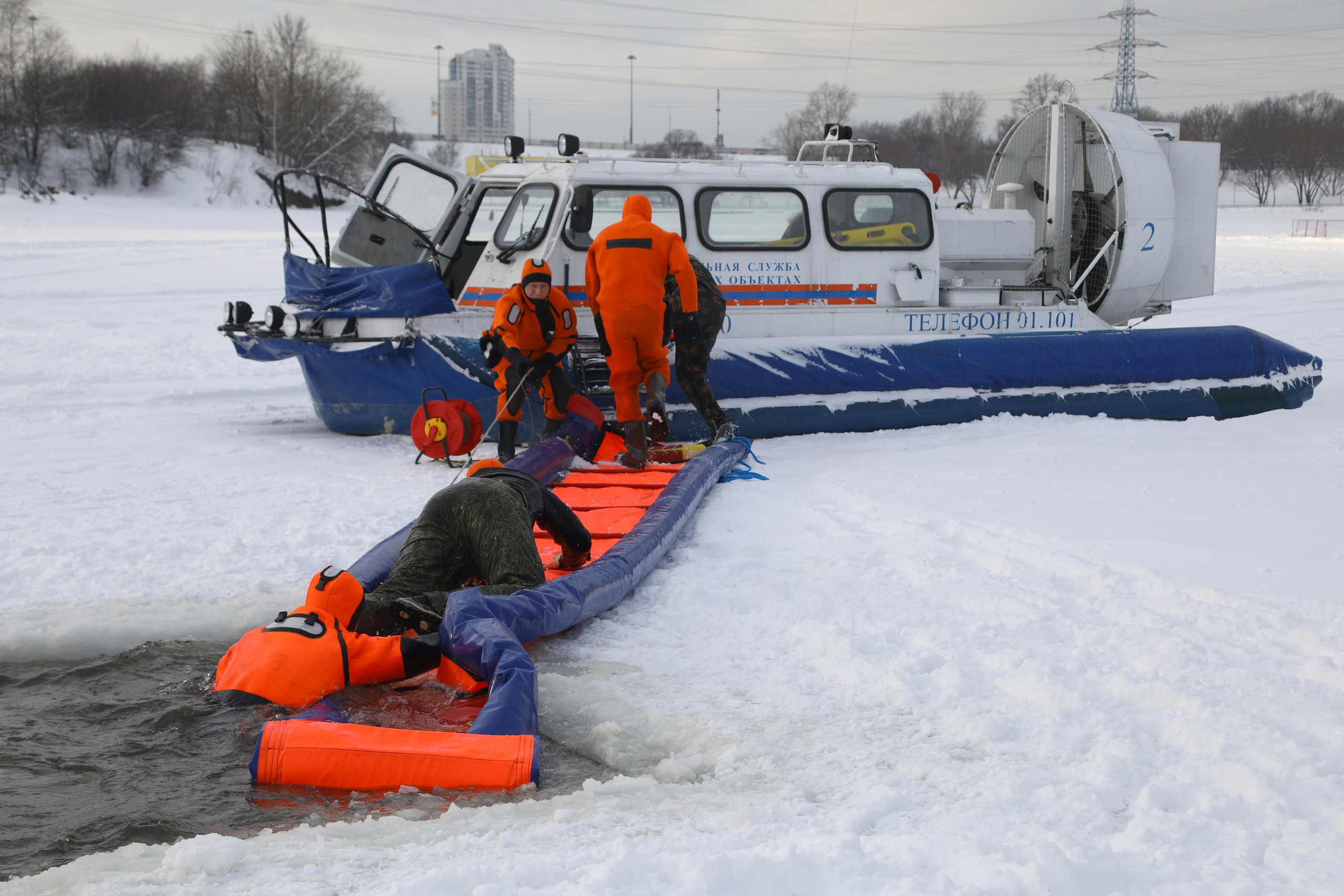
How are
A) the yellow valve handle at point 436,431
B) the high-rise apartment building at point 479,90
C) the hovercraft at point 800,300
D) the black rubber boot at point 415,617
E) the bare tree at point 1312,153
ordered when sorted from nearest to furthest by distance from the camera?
1. the black rubber boot at point 415,617
2. the yellow valve handle at point 436,431
3. the hovercraft at point 800,300
4. the bare tree at point 1312,153
5. the high-rise apartment building at point 479,90

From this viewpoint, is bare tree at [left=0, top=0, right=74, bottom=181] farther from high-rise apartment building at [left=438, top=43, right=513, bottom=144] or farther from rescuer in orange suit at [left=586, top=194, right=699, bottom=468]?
high-rise apartment building at [left=438, top=43, right=513, bottom=144]

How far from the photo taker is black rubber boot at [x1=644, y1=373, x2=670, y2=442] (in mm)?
6488

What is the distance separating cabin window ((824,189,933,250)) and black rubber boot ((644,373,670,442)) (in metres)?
1.83

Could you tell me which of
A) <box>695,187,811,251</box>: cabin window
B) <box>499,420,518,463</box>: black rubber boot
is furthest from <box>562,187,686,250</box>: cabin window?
<box>499,420,518,463</box>: black rubber boot

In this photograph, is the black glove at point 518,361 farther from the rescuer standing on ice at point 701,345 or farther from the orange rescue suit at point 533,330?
the rescuer standing on ice at point 701,345

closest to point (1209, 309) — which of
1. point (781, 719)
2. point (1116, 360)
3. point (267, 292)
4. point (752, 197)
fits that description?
point (1116, 360)

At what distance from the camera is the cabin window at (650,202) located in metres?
7.18

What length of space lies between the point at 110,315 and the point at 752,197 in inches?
346

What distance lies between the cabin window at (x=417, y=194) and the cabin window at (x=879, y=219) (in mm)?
2686

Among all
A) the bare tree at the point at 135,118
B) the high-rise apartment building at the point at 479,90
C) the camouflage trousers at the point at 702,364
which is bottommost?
the camouflage trousers at the point at 702,364

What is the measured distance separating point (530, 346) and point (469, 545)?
2.76 m

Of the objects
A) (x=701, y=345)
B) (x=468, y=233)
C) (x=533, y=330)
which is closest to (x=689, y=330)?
(x=701, y=345)

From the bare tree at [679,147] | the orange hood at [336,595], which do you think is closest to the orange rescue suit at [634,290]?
the orange hood at [336,595]

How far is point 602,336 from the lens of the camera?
6570mm
